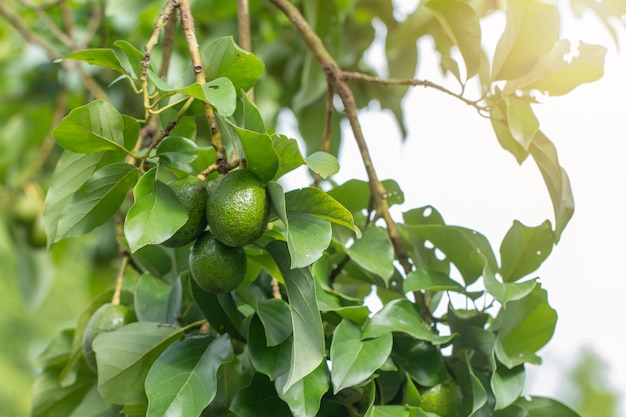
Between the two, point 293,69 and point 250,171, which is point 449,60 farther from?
point 293,69

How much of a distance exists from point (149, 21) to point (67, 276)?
4602 millimetres

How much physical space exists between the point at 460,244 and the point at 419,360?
0.11m

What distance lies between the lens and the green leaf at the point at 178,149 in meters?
0.51

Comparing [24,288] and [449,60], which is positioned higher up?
[449,60]

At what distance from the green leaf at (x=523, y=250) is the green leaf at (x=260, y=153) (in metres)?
0.22

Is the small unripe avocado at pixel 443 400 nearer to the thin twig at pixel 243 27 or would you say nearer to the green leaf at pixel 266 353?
the green leaf at pixel 266 353

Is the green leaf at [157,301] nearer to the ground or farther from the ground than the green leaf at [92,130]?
nearer to the ground

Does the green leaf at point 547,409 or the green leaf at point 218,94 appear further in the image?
the green leaf at point 547,409

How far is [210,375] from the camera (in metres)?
0.51

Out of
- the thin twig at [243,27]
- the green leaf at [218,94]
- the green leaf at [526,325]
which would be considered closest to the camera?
the green leaf at [218,94]

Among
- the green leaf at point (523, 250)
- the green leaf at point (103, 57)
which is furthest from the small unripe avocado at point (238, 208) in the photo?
the green leaf at point (523, 250)

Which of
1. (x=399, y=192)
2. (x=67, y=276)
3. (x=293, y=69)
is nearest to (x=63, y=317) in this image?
(x=67, y=276)

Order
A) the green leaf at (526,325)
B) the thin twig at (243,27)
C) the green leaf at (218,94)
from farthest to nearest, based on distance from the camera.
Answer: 1. the thin twig at (243,27)
2. the green leaf at (526,325)
3. the green leaf at (218,94)

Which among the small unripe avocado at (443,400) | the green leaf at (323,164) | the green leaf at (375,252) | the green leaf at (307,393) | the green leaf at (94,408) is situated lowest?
the green leaf at (94,408)
